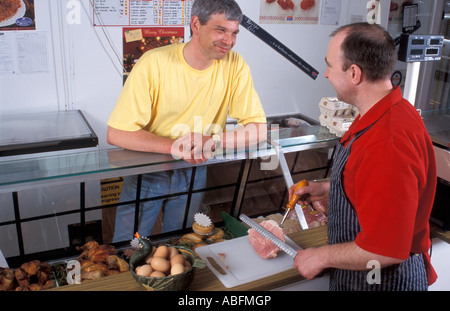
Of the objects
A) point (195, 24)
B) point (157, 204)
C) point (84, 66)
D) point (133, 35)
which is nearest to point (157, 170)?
point (157, 204)

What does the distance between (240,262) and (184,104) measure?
42.6 inches

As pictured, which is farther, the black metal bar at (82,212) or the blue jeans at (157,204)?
the blue jeans at (157,204)

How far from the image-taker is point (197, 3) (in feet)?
7.80

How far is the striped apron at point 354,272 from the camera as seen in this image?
1.46 metres

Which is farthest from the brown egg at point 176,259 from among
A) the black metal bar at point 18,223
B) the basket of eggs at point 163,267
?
the black metal bar at point 18,223

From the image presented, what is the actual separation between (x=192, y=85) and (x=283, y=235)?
3.40 feet

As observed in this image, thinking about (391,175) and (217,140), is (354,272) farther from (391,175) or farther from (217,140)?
(217,140)

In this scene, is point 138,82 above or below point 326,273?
above

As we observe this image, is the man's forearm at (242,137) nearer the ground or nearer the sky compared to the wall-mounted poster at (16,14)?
nearer the ground

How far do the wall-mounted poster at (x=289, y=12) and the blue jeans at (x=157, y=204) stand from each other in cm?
291

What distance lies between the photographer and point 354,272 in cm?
152

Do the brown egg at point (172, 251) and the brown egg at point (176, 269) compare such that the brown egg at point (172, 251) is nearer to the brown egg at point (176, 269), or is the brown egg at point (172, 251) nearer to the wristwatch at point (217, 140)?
the brown egg at point (176, 269)
